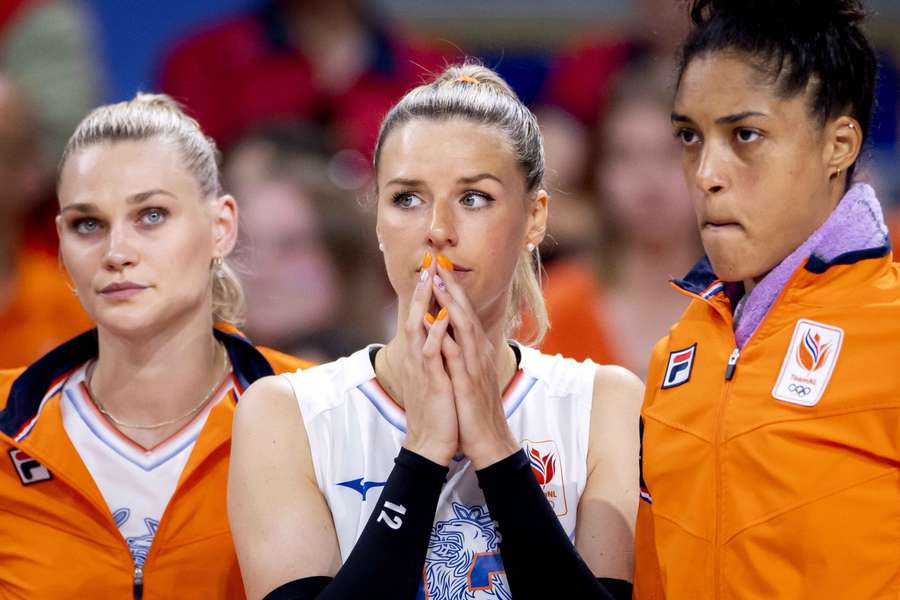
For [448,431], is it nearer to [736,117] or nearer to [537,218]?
[537,218]

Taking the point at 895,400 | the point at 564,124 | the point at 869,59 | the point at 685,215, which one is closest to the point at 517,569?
the point at 895,400

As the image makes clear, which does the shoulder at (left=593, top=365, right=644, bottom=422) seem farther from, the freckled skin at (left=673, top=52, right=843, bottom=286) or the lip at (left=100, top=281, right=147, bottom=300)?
the lip at (left=100, top=281, right=147, bottom=300)

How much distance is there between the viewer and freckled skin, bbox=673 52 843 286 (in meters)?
2.49

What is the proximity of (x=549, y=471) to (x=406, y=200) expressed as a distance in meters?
0.67

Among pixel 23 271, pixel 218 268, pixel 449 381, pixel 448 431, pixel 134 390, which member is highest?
pixel 23 271

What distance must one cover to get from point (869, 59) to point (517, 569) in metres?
1.21

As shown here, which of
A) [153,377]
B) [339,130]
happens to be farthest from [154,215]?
[339,130]

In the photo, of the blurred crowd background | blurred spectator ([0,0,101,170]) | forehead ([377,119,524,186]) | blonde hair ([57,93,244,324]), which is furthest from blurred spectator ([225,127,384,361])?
forehead ([377,119,524,186])

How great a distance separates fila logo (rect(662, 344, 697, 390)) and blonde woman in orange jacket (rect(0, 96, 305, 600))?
1.12 metres

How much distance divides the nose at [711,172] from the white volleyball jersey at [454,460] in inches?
24.8

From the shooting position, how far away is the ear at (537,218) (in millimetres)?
2965

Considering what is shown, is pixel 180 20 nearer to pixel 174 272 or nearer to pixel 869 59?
pixel 174 272

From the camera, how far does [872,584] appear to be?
230cm

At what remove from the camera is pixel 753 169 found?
2504 millimetres
